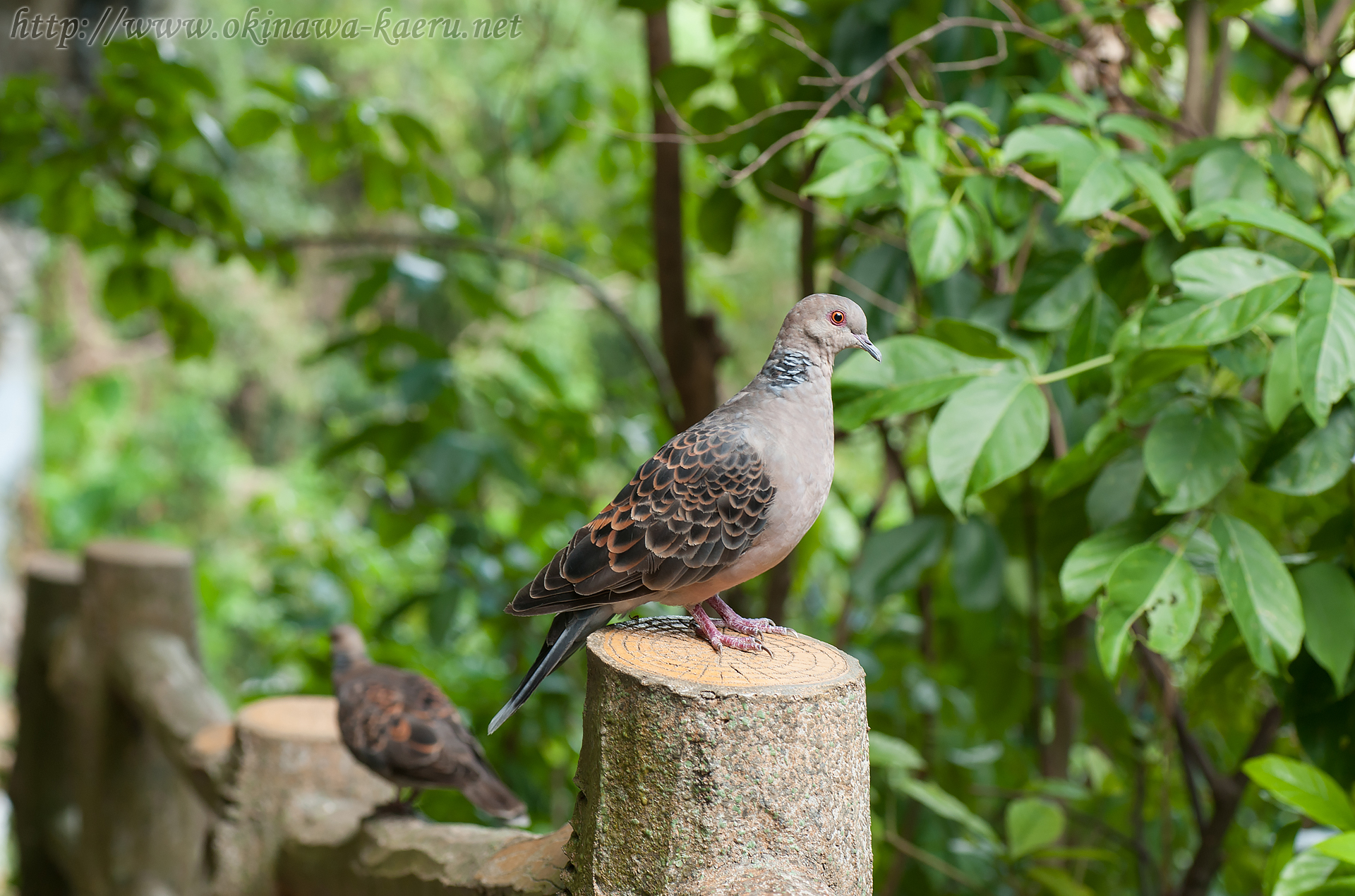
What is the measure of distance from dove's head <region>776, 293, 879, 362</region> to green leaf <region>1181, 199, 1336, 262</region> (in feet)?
1.32

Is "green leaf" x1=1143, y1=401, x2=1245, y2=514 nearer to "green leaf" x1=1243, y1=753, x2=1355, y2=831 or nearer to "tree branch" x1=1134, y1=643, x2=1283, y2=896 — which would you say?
"green leaf" x1=1243, y1=753, x2=1355, y2=831

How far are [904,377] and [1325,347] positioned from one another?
0.47 m

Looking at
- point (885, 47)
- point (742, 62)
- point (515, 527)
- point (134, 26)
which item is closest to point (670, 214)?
point (742, 62)

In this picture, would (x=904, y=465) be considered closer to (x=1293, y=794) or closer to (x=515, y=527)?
(x=515, y=527)

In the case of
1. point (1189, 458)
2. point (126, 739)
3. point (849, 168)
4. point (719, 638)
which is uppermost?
point (849, 168)

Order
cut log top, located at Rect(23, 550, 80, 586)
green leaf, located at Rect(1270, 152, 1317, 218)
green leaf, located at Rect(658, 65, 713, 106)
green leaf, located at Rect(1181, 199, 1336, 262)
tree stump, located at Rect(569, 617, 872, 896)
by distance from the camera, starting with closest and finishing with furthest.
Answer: tree stump, located at Rect(569, 617, 872, 896)
green leaf, located at Rect(1181, 199, 1336, 262)
green leaf, located at Rect(1270, 152, 1317, 218)
green leaf, located at Rect(658, 65, 713, 106)
cut log top, located at Rect(23, 550, 80, 586)

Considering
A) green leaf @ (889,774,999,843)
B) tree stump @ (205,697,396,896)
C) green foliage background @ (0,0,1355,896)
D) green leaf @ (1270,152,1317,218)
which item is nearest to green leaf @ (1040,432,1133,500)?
green foliage background @ (0,0,1355,896)

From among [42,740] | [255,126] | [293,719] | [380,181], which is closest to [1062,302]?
[293,719]

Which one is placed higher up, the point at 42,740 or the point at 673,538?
the point at 673,538

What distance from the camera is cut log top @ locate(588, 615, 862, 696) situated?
101 cm

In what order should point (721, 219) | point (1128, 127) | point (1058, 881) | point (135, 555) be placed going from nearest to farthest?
point (1128, 127), point (1058, 881), point (721, 219), point (135, 555)

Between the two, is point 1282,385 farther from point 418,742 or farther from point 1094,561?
point 418,742

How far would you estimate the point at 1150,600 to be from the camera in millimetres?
1178

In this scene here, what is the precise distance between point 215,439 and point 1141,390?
8868 millimetres
